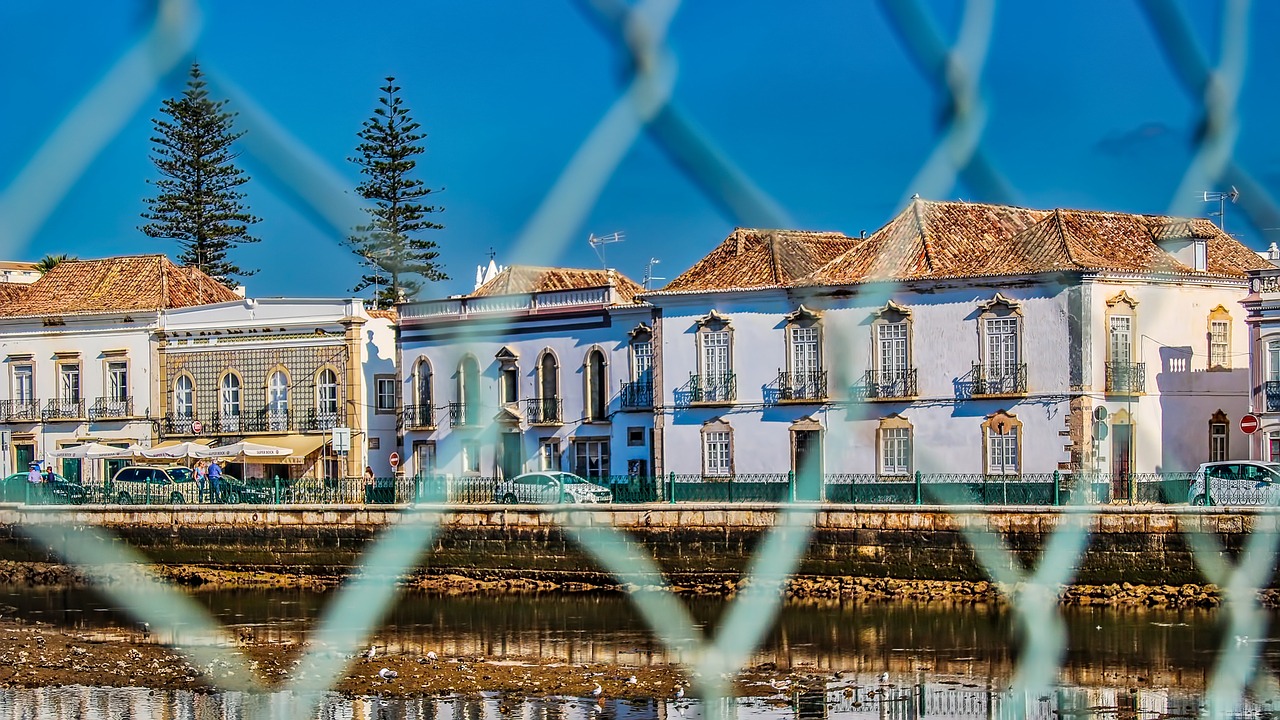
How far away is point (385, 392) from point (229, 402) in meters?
3.37

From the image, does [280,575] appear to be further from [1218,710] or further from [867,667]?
[1218,710]

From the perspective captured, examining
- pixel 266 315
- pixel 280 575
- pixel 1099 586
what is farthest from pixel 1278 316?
pixel 266 315

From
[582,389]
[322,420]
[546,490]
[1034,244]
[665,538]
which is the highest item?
[1034,244]

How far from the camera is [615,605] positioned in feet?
91.7

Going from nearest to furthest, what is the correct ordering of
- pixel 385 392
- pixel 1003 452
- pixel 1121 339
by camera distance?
pixel 1121 339 < pixel 1003 452 < pixel 385 392

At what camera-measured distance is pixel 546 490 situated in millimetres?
32500

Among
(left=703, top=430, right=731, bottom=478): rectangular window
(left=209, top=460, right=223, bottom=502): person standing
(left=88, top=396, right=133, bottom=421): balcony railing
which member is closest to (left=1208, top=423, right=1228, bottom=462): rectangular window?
(left=703, top=430, right=731, bottom=478): rectangular window

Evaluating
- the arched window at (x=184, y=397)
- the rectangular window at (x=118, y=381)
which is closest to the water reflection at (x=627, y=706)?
the arched window at (x=184, y=397)

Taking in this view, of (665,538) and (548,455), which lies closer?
(665,538)

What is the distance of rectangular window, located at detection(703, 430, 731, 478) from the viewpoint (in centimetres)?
3416

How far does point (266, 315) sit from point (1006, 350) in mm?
16328

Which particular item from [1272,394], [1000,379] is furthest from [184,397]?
[1272,394]

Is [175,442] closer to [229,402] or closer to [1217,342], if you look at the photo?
[229,402]

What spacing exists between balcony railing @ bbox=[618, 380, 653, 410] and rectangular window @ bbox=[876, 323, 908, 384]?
239 inches
